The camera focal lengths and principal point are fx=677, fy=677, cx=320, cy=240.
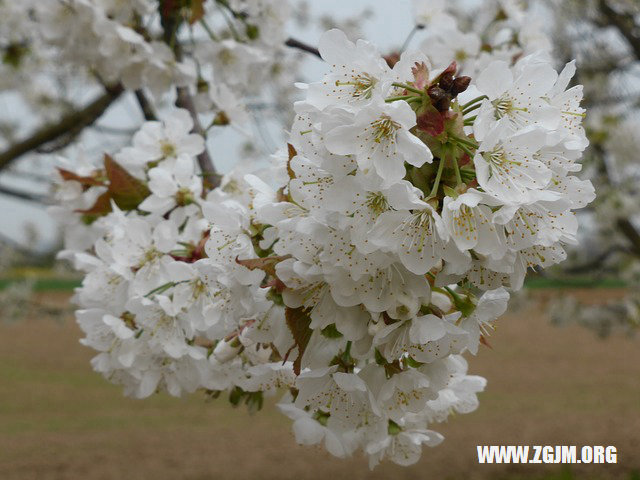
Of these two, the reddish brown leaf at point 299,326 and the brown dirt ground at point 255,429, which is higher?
the brown dirt ground at point 255,429

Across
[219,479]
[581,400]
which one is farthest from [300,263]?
[581,400]

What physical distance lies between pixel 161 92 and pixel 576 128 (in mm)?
1085

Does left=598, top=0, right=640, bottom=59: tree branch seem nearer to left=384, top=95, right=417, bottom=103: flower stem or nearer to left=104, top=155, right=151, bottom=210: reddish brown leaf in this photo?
left=104, top=155, right=151, bottom=210: reddish brown leaf

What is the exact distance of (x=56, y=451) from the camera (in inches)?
283

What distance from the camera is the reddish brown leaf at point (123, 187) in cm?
117

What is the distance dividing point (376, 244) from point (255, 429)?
27.6ft

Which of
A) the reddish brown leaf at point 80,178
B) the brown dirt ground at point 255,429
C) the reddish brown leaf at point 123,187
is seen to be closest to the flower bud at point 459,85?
the reddish brown leaf at point 123,187

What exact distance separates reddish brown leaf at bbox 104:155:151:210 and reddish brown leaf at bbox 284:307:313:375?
0.52 m

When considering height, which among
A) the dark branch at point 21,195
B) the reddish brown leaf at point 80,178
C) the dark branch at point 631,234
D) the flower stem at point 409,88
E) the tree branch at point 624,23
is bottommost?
the flower stem at point 409,88

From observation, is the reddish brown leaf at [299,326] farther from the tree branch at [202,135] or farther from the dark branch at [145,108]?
the dark branch at [145,108]

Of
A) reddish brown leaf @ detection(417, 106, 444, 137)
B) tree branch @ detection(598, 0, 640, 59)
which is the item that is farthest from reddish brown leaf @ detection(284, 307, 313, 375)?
tree branch @ detection(598, 0, 640, 59)

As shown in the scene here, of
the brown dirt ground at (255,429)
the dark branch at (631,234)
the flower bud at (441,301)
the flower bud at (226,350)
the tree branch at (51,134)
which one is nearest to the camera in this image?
the flower bud at (441,301)

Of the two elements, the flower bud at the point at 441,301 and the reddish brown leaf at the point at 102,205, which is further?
the reddish brown leaf at the point at 102,205

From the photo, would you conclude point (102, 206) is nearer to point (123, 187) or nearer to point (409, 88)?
point (123, 187)
